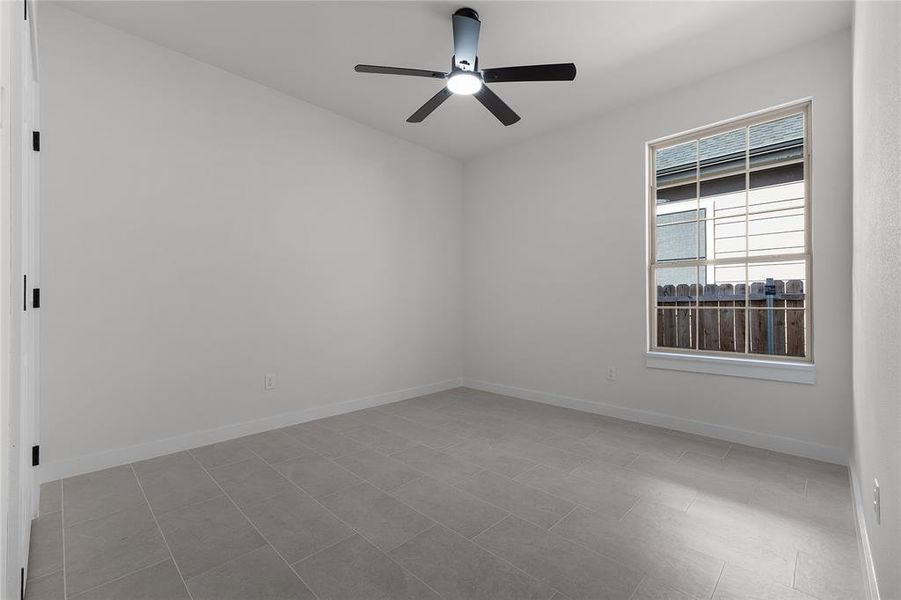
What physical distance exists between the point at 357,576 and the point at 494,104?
277 centimetres

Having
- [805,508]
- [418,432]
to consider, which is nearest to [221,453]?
[418,432]

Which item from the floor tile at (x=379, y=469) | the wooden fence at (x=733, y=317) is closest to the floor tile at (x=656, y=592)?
the floor tile at (x=379, y=469)

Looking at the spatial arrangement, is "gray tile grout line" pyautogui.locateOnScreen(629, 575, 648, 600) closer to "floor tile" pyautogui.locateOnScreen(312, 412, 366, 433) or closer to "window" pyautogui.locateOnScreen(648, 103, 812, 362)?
"window" pyautogui.locateOnScreen(648, 103, 812, 362)

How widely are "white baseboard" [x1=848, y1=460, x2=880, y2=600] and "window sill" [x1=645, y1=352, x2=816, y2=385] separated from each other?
0.71m

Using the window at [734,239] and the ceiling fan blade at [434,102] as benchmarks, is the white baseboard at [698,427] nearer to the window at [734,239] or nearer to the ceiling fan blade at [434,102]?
the window at [734,239]

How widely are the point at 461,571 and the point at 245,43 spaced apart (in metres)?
3.54

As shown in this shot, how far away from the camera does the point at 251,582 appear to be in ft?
5.34

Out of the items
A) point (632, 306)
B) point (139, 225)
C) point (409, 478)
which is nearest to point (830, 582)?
point (409, 478)

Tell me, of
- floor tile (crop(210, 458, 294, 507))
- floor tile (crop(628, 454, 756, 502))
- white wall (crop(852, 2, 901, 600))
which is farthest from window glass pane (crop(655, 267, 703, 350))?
floor tile (crop(210, 458, 294, 507))

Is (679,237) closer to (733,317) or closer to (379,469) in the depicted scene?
(733,317)

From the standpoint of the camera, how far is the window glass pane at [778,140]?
3.12 m

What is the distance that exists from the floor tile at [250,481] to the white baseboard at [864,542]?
2.62m

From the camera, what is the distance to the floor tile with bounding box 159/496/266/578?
5.81 ft

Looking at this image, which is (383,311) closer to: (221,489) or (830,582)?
(221,489)
